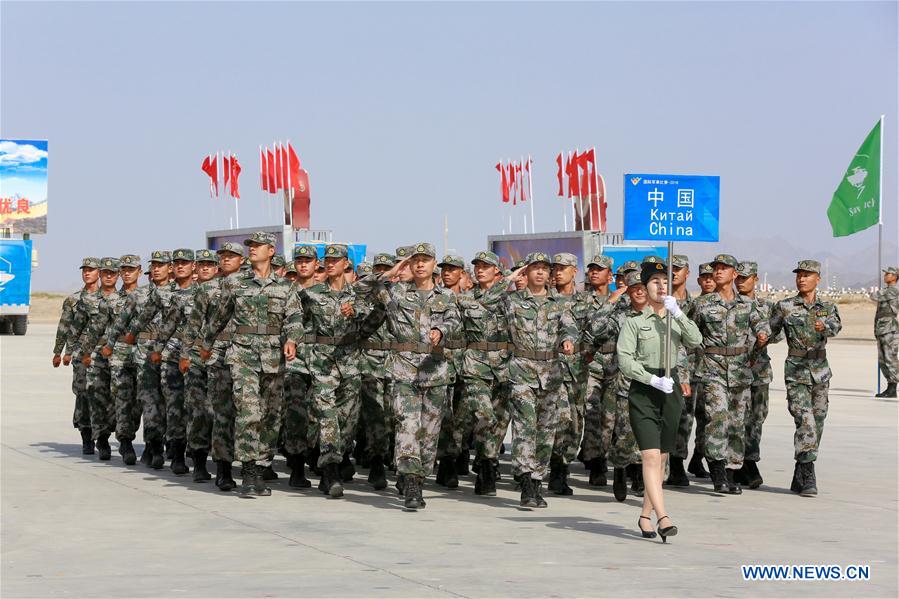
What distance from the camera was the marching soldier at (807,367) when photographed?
12452mm

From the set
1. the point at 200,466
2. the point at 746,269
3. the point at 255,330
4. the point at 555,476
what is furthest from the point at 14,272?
the point at 746,269

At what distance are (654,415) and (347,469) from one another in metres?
4.20

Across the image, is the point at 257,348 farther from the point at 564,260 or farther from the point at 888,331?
the point at 888,331

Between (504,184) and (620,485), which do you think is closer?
A: (620,485)

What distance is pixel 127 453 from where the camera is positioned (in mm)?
14469

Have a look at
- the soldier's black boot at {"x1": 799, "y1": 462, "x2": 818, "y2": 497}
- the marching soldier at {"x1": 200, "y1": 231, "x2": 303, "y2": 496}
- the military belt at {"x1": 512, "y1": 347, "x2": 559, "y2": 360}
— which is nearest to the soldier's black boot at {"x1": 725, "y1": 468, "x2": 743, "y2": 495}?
the soldier's black boot at {"x1": 799, "y1": 462, "x2": 818, "y2": 497}

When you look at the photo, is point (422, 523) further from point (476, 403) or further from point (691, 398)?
point (691, 398)

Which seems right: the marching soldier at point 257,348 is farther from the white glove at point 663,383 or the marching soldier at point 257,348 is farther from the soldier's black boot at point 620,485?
the white glove at point 663,383

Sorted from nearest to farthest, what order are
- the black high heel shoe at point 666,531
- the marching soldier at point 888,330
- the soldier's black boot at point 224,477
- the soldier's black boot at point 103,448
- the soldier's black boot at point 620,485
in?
the black high heel shoe at point 666,531 → the soldier's black boot at point 620,485 → the soldier's black boot at point 224,477 → the soldier's black boot at point 103,448 → the marching soldier at point 888,330

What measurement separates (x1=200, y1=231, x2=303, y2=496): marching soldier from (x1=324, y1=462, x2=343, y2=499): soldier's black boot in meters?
0.51

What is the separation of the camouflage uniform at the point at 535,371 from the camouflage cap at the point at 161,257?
172 inches

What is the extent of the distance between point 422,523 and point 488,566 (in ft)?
6.17

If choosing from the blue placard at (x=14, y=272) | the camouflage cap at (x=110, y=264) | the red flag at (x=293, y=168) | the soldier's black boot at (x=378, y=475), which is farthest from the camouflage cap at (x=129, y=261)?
the blue placard at (x=14, y=272)

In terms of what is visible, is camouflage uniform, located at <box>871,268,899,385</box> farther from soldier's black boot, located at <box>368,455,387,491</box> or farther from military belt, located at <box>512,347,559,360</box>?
military belt, located at <box>512,347,559,360</box>
